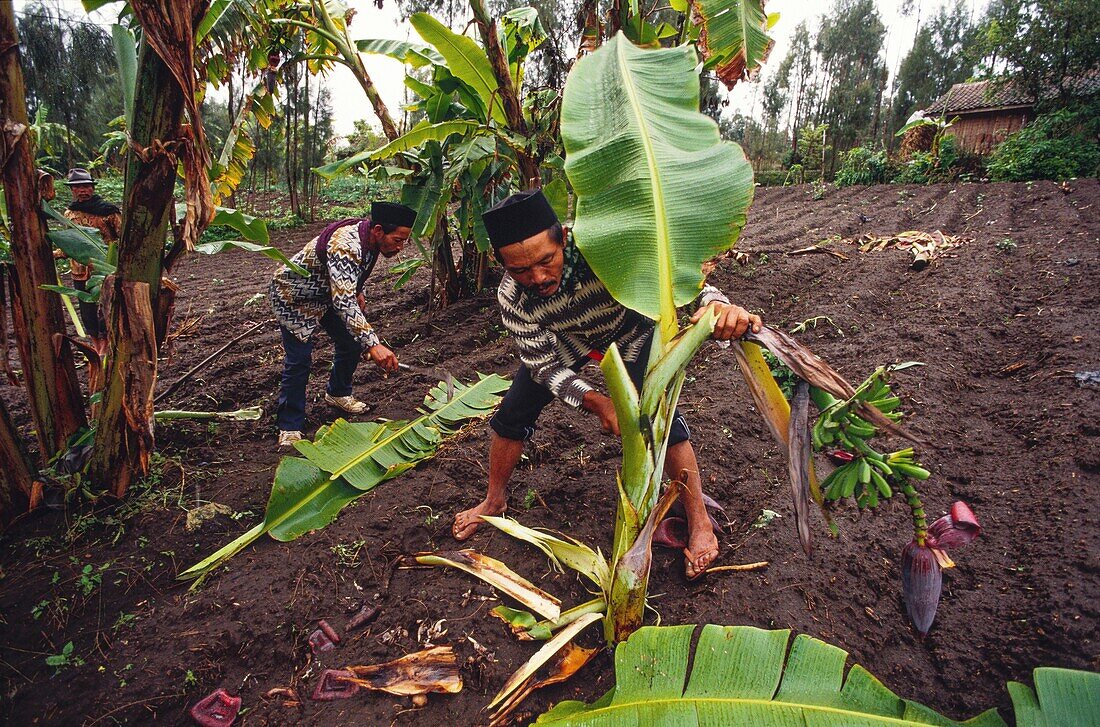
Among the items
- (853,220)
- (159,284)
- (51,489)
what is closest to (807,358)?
(159,284)

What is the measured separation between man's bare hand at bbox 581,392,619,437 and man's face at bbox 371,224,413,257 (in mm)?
1780

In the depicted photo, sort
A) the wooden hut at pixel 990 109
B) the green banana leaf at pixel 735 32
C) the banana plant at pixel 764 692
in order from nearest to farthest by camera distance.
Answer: the banana plant at pixel 764 692, the green banana leaf at pixel 735 32, the wooden hut at pixel 990 109

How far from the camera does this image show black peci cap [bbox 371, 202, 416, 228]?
3.14 m

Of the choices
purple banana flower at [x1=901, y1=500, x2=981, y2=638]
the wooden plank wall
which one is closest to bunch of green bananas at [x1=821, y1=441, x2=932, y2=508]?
purple banana flower at [x1=901, y1=500, x2=981, y2=638]

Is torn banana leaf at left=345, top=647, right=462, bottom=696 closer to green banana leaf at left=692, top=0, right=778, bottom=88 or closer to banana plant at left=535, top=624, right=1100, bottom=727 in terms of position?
banana plant at left=535, top=624, right=1100, bottom=727

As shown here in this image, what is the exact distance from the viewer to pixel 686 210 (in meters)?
1.67

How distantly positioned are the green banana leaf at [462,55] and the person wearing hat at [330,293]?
129 cm

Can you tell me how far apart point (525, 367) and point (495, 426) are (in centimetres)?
30

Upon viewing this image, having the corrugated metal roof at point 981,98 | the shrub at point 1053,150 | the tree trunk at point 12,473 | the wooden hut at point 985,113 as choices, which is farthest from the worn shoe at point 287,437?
the corrugated metal roof at point 981,98

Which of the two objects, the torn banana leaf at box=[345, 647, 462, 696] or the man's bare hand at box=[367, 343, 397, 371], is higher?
the man's bare hand at box=[367, 343, 397, 371]

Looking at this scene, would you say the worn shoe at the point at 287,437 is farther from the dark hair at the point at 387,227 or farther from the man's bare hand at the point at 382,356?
the dark hair at the point at 387,227

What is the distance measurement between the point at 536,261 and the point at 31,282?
85.5 inches

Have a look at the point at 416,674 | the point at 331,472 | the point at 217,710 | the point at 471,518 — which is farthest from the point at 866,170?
the point at 217,710

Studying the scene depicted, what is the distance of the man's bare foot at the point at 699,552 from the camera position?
2031mm
